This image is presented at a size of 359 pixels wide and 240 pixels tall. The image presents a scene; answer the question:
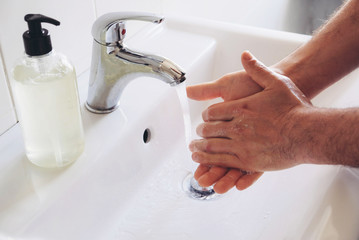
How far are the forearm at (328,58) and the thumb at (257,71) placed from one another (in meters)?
0.06

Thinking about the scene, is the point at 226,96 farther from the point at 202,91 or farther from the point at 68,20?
the point at 68,20

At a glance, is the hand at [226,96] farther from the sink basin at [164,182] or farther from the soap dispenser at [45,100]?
the soap dispenser at [45,100]

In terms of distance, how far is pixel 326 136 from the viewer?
56 cm

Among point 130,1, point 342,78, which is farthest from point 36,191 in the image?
point 342,78

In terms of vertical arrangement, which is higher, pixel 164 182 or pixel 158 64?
pixel 158 64

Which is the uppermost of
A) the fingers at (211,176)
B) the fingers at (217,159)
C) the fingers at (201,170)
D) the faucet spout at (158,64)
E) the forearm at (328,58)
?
the faucet spout at (158,64)

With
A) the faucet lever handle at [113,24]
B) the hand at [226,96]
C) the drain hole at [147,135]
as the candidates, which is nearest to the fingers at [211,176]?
the hand at [226,96]

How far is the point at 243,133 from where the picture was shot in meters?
0.64

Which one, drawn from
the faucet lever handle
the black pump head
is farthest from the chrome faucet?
the black pump head

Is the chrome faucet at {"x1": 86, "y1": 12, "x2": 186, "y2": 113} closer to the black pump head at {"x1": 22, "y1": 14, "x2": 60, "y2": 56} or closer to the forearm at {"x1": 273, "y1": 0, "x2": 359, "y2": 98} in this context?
the black pump head at {"x1": 22, "y1": 14, "x2": 60, "y2": 56}

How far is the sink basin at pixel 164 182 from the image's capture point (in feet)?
1.65

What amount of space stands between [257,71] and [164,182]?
0.22 metres

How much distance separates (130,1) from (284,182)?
40cm

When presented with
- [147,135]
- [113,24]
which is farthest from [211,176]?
[113,24]
